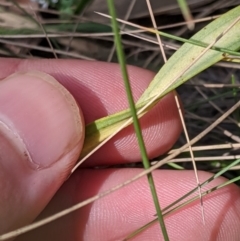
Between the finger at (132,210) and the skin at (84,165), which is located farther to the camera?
the finger at (132,210)

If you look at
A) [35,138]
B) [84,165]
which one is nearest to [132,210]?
[84,165]

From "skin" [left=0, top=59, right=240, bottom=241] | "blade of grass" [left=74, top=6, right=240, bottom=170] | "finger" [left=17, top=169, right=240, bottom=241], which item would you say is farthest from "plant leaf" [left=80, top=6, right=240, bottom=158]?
"finger" [left=17, top=169, right=240, bottom=241]

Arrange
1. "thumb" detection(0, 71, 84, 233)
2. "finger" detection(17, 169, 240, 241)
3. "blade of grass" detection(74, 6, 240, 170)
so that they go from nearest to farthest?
"blade of grass" detection(74, 6, 240, 170) < "thumb" detection(0, 71, 84, 233) < "finger" detection(17, 169, 240, 241)

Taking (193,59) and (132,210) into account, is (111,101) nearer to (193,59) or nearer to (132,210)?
(132,210)

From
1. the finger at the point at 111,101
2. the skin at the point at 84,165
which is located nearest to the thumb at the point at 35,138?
the skin at the point at 84,165

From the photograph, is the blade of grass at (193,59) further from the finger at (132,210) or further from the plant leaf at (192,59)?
the finger at (132,210)

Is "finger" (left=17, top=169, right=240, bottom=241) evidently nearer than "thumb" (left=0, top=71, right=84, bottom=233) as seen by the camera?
No

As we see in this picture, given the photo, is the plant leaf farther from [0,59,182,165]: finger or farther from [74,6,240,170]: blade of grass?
[0,59,182,165]: finger

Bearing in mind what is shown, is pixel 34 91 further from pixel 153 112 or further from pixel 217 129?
pixel 217 129

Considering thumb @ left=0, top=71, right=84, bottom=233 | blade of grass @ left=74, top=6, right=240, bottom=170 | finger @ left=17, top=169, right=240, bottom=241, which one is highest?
blade of grass @ left=74, top=6, right=240, bottom=170
